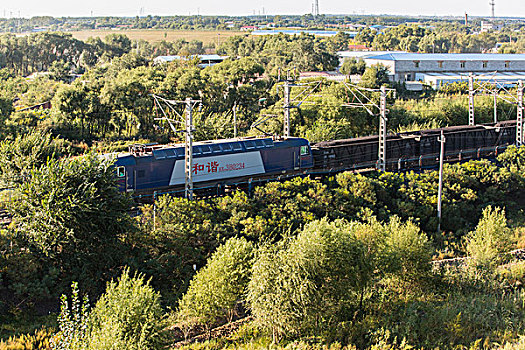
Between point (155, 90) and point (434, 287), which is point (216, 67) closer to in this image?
point (155, 90)

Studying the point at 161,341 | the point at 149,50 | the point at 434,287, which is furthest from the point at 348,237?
the point at 149,50

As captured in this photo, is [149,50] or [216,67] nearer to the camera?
[216,67]

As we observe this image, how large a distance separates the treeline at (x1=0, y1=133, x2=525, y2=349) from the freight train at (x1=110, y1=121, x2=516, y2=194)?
3.43 metres

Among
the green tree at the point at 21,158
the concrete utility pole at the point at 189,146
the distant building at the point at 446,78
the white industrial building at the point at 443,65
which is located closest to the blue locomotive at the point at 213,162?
the concrete utility pole at the point at 189,146

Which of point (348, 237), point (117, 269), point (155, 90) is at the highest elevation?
point (155, 90)

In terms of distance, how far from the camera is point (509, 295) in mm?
28484

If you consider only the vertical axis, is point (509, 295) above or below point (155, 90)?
below

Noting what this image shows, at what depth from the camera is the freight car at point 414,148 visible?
43.3 m

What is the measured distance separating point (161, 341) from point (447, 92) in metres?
77.9

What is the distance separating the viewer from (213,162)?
36969 mm

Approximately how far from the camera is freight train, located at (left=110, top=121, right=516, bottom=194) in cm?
3497

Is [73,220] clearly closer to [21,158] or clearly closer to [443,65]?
[21,158]

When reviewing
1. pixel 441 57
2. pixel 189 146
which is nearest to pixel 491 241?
pixel 189 146

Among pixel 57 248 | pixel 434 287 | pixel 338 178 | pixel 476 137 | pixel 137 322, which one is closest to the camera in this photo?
pixel 137 322
